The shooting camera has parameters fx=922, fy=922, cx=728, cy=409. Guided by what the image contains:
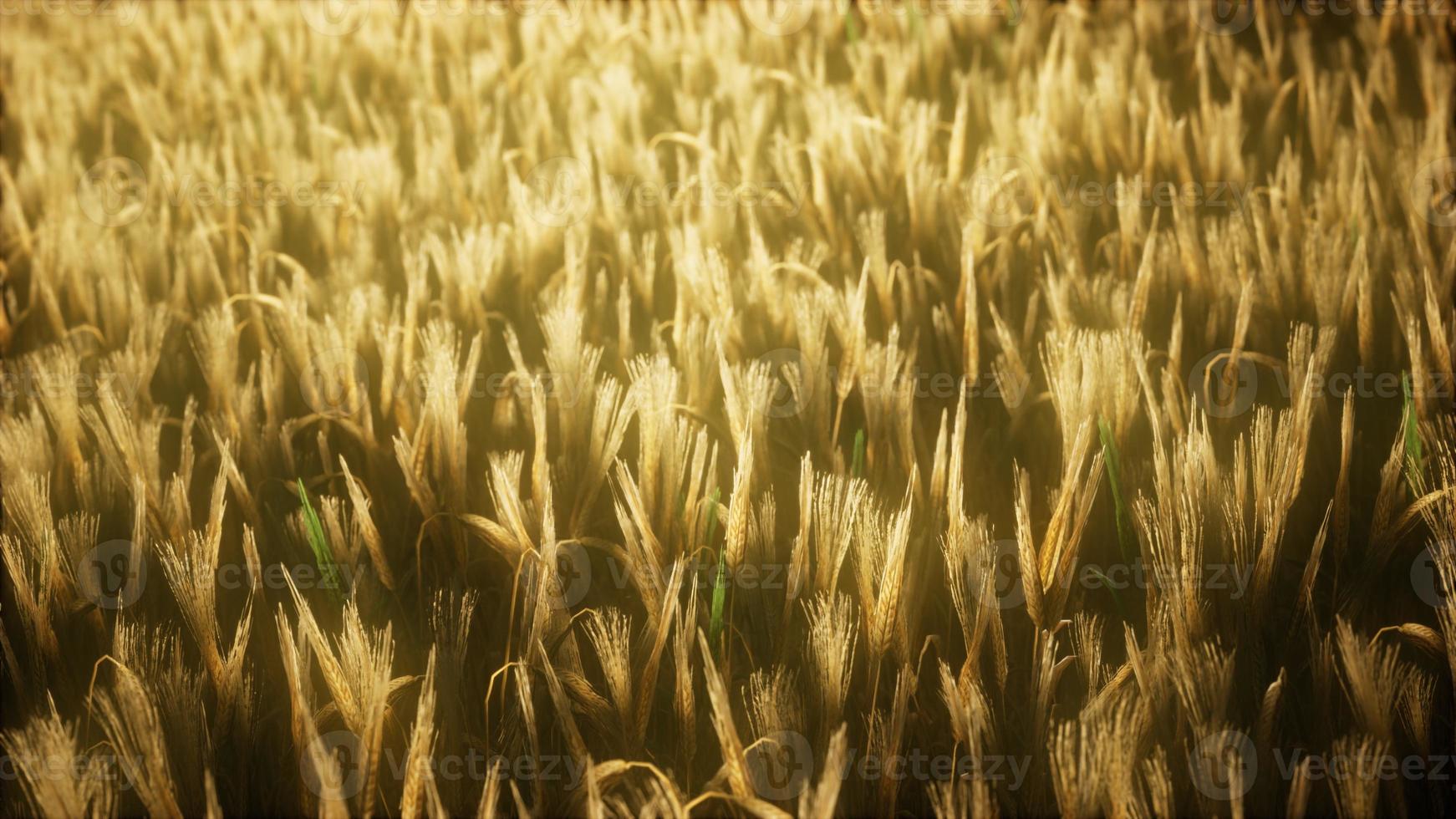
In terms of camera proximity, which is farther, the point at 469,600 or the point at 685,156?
the point at 685,156

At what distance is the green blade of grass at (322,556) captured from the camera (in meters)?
0.88

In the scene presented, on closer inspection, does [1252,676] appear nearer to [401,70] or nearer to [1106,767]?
[1106,767]

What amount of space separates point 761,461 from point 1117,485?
13.9 inches

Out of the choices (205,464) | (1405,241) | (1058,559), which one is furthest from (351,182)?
(1405,241)

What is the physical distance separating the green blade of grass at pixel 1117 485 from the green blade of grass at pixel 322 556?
74cm

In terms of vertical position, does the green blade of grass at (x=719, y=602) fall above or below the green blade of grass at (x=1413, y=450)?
below

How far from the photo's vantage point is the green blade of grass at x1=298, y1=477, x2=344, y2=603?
2.87 feet

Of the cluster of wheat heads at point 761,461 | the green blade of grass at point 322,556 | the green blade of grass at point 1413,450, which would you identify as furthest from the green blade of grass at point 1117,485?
the green blade of grass at point 322,556

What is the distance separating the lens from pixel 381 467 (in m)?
1.05

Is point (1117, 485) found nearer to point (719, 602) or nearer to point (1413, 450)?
point (1413, 450)

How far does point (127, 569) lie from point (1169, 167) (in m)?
1.55

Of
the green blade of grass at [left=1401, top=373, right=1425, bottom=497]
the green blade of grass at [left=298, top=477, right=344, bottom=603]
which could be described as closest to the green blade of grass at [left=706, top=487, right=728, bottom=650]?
the green blade of grass at [left=298, top=477, right=344, bottom=603]

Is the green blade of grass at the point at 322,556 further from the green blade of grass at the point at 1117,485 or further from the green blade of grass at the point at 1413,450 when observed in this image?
the green blade of grass at the point at 1413,450

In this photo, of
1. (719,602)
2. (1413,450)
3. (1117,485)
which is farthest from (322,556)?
(1413,450)
